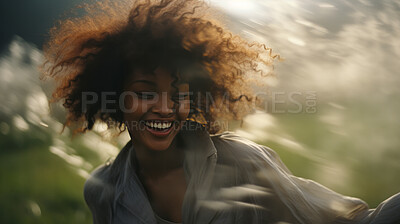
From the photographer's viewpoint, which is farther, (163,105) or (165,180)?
(165,180)

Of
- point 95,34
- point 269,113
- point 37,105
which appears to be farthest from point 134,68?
point 269,113

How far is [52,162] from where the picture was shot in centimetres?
333

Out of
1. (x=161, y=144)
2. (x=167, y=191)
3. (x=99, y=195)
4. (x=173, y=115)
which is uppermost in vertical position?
(x=173, y=115)

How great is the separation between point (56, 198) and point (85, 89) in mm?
1632

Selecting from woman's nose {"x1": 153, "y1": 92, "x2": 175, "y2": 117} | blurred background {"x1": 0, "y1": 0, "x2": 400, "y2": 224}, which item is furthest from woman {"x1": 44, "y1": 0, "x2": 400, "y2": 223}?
blurred background {"x1": 0, "y1": 0, "x2": 400, "y2": 224}

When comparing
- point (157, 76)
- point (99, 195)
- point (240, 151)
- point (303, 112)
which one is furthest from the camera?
point (303, 112)

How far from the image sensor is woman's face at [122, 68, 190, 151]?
1637 millimetres

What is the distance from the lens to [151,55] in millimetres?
1649

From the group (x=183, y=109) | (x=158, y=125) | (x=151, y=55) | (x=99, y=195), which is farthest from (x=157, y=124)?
(x=99, y=195)

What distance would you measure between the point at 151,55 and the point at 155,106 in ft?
0.75

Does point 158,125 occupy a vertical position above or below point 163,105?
below

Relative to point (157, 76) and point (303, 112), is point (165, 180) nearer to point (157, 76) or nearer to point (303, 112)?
point (157, 76)

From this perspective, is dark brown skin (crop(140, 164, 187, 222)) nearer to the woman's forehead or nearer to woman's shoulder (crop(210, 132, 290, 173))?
woman's shoulder (crop(210, 132, 290, 173))

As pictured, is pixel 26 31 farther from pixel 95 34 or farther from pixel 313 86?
pixel 313 86
